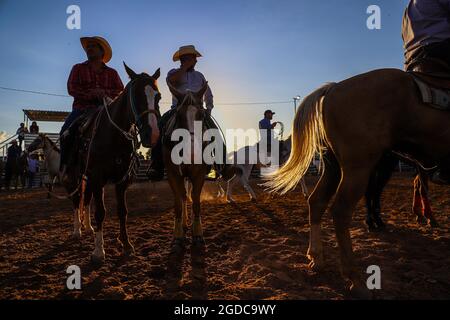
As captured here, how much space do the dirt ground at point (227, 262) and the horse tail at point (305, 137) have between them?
1.11m

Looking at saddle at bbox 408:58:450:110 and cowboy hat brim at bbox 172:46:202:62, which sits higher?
cowboy hat brim at bbox 172:46:202:62

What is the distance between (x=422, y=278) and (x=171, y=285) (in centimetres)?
265

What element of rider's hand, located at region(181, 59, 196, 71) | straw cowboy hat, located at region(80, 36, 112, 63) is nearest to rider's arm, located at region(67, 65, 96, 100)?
straw cowboy hat, located at region(80, 36, 112, 63)

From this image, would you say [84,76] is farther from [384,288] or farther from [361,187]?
[384,288]

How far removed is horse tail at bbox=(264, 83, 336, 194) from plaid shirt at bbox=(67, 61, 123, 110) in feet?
11.7

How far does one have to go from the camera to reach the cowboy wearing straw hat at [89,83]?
5.54 meters

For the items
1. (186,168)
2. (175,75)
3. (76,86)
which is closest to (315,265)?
(186,168)

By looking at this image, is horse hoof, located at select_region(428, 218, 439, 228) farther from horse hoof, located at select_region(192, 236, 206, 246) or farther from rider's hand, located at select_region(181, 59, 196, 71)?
rider's hand, located at select_region(181, 59, 196, 71)

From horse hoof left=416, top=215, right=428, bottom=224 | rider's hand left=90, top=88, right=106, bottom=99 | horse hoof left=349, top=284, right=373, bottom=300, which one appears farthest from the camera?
horse hoof left=416, top=215, right=428, bottom=224

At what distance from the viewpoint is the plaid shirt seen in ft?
18.2

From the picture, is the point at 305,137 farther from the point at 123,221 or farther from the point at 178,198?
the point at 123,221

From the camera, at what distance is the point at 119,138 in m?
4.62

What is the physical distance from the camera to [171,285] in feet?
10.7

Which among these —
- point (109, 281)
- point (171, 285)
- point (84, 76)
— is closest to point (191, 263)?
point (171, 285)
